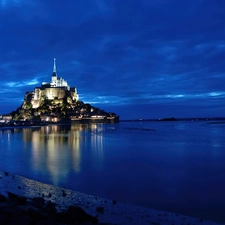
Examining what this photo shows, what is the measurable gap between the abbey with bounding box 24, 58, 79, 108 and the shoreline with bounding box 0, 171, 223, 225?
8584 cm

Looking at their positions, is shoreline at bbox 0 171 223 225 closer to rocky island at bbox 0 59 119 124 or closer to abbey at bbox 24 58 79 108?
rocky island at bbox 0 59 119 124

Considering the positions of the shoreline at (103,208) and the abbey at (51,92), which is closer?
the shoreline at (103,208)

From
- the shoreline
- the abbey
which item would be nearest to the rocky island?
the abbey

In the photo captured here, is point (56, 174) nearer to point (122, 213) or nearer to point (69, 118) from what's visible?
point (122, 213)

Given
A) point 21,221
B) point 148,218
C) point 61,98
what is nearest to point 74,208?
point 21,221

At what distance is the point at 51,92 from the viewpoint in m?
91.1

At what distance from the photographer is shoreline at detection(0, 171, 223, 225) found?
4586 mm

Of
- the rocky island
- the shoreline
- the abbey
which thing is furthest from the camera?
the abbey

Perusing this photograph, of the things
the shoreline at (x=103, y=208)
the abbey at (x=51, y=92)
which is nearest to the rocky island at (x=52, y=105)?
the abbey at (x=51, y=92)

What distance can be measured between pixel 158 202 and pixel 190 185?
184 cm

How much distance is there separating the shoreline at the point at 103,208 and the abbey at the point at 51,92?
8584cm

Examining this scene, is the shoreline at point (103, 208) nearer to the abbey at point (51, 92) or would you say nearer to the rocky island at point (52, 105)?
the rocky island at point (52, 105)

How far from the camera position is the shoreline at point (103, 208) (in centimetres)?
459

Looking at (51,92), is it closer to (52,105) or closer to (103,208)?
(52,105)
